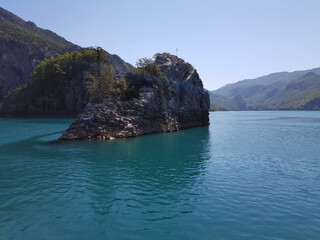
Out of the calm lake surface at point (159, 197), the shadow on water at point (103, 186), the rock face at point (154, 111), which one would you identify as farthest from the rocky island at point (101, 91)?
the calm lake surface at point (159, 197)

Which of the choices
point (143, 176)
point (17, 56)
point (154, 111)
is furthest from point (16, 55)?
point (143, 176)

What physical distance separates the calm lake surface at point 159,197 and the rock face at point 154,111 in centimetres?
1884

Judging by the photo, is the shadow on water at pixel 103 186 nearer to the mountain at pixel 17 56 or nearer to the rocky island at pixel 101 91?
the rocky island at pixel 101 91

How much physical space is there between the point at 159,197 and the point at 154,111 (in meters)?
46.5

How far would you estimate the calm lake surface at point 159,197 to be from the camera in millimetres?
12547

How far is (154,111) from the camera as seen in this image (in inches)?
2491

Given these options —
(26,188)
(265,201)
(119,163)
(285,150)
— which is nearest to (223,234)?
(265,201)

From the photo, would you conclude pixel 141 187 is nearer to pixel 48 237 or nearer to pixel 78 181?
pixel 78 181

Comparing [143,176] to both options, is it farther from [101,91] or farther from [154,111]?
[154,111]

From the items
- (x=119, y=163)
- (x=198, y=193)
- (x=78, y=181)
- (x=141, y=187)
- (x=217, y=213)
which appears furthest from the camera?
(x=119, y=163)

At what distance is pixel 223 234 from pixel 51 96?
136 metres

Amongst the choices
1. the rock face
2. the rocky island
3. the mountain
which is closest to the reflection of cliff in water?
the rock face

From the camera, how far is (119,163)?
2847 centimetres

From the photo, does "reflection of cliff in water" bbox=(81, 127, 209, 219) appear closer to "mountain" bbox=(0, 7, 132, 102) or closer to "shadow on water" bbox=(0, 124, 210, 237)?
"shadow on water" bbox=(0, 124, 210, 237)
